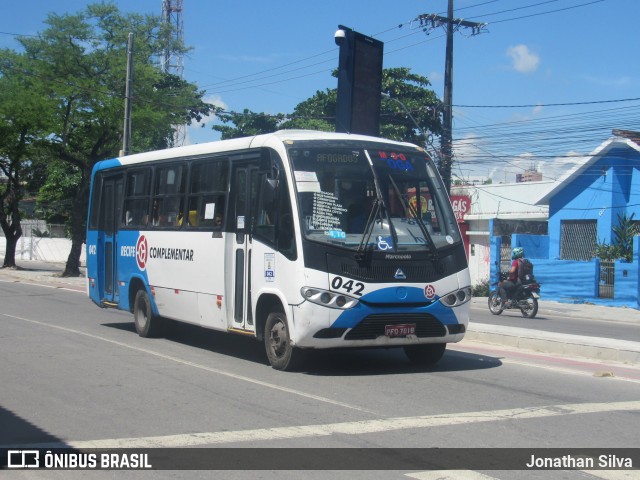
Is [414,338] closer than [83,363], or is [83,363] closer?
[414,338]

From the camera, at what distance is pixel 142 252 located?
14.7m

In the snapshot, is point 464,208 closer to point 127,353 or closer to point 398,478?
point 127,353

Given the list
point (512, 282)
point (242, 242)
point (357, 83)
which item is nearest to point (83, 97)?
point (357, 83)

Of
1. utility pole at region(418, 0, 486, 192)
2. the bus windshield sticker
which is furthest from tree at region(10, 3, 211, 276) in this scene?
the bus windshield sticker

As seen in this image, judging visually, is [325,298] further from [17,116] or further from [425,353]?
[17,116]

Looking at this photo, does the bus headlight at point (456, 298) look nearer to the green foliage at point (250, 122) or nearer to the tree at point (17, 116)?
the tree at point (17, 116)

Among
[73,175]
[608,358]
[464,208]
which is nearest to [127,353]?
[608,358]

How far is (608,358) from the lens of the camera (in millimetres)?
12555

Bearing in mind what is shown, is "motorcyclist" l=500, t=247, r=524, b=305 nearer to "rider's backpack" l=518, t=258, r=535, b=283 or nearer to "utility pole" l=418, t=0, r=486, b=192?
"rider's backpack" l=518, t=258, r=535, b=283

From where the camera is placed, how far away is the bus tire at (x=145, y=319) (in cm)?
1452

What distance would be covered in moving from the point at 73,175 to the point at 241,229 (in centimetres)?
4573

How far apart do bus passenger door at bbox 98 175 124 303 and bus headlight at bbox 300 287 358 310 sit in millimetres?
6822

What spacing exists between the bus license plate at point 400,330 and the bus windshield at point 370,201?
3.16ft

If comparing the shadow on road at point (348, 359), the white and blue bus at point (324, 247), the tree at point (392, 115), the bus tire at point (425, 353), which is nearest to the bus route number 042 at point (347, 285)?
the white and blue bus at point (324, 247)
